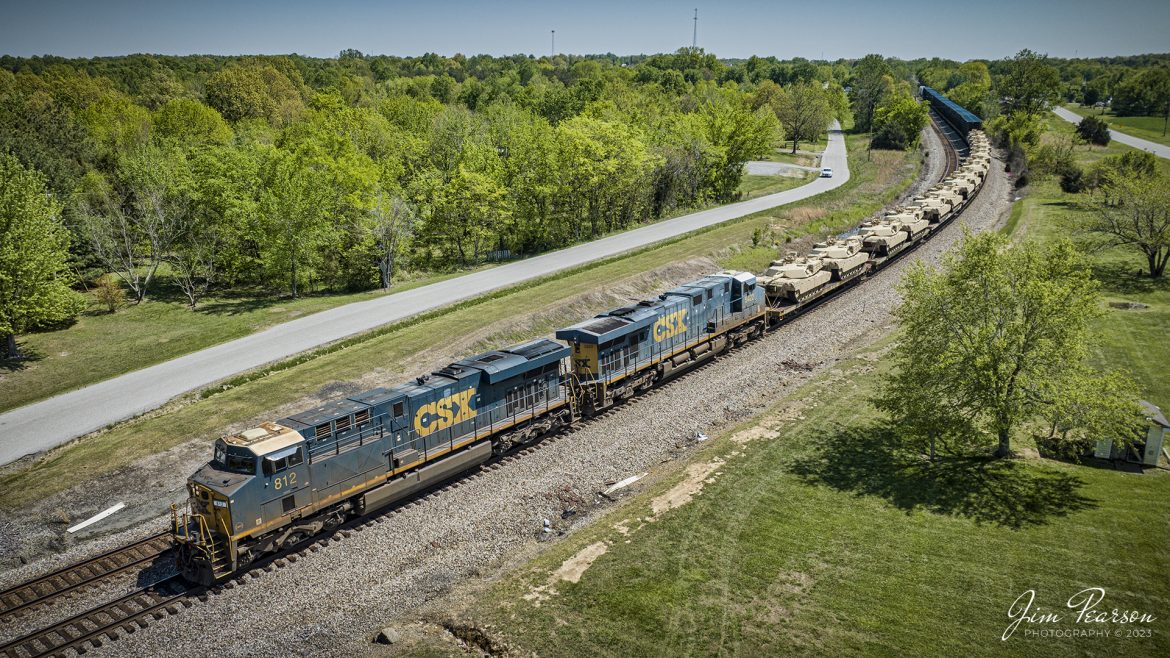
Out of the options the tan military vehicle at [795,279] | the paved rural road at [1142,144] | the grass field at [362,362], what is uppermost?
the paved rural road at [1142,144]

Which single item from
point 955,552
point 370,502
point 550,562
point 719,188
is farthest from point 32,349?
point 719,188

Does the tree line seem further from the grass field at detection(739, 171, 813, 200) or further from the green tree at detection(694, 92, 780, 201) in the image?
the grass field at detection(739, 171, 813, 200)

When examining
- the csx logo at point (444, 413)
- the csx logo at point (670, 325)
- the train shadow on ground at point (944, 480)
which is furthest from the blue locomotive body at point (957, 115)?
the csx logo at point (444, 413)

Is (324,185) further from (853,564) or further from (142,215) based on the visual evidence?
(853,564)

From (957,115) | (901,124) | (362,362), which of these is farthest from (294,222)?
(957,115)

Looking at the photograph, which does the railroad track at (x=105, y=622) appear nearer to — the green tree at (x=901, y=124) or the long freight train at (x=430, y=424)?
the long freight train at (x=430, y=424)
